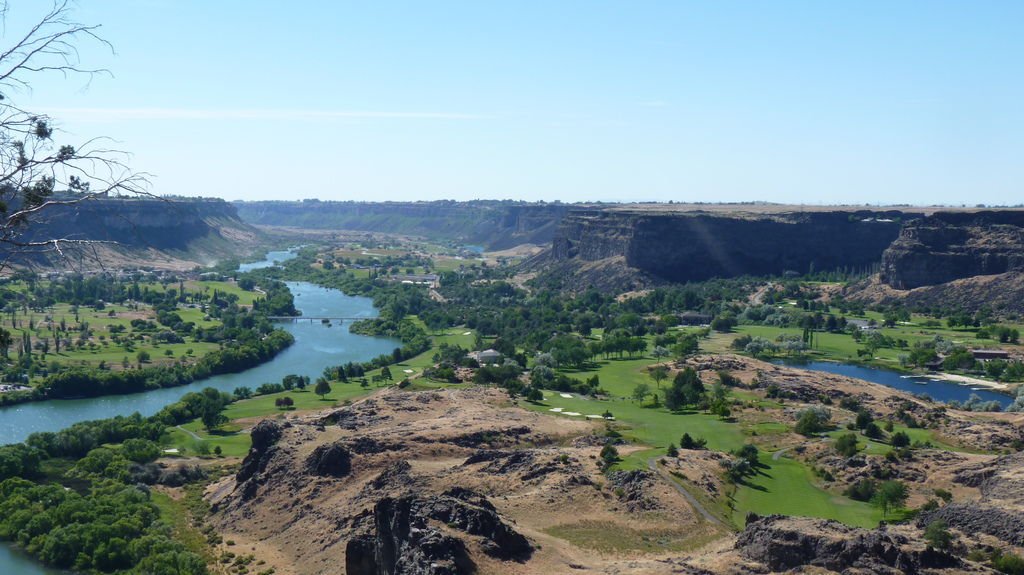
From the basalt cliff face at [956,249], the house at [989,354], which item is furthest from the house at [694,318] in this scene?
the house at [989,354]

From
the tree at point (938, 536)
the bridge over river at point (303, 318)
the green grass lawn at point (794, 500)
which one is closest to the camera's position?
the tree at point (938, 536)

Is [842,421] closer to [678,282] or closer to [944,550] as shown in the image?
[944,550]

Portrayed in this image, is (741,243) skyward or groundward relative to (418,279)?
skyward

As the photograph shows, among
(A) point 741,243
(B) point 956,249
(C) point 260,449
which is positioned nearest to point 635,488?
(C) point 260,449

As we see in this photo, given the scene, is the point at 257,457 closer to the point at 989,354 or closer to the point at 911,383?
the point at 911,383

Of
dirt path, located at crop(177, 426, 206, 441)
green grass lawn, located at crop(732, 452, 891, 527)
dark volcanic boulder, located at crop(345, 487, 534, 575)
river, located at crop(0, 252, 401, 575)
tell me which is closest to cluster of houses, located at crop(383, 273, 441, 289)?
river, located at crop(0, 252, 401, 575)

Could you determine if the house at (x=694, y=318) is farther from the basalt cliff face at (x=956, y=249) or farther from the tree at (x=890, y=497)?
the tree at (x=890, y=497)
